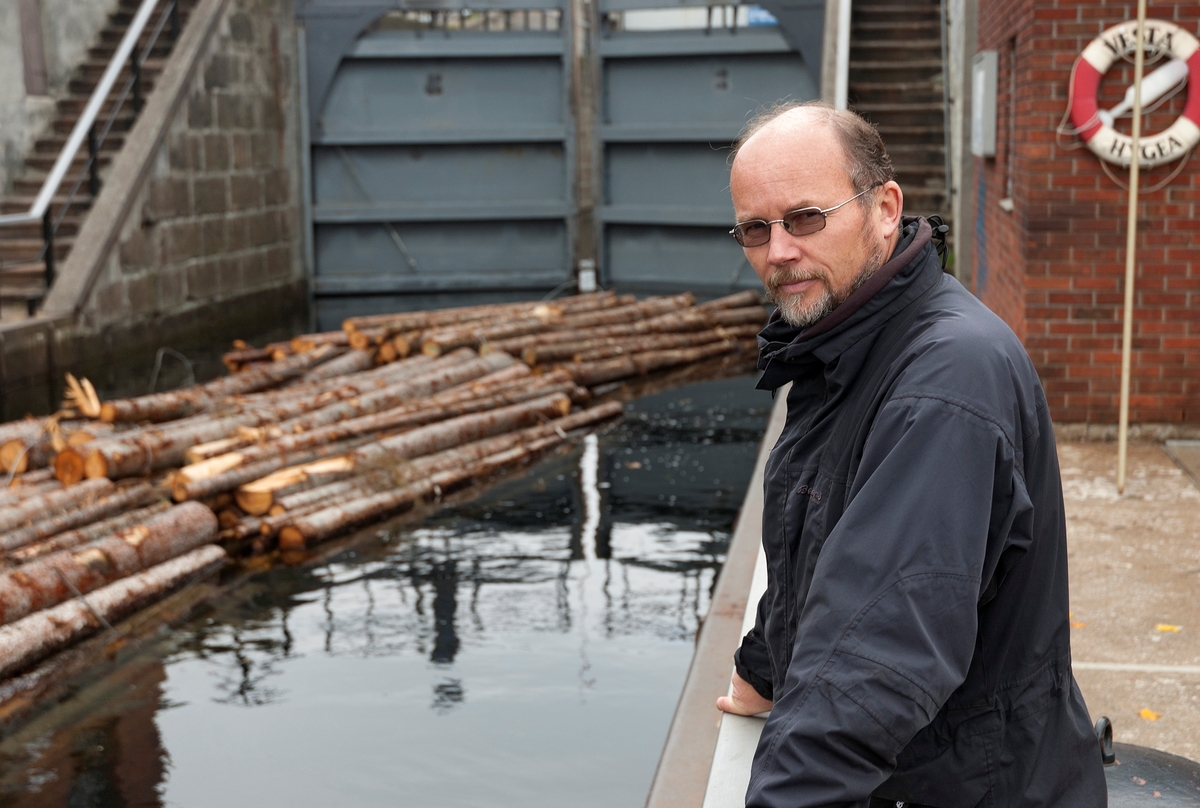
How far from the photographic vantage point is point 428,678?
5164 millimetres

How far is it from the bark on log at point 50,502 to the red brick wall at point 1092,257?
194 inches

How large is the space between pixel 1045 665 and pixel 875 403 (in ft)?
1.48

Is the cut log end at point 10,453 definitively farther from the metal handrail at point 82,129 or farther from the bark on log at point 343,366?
the metal handrail at point 82,129

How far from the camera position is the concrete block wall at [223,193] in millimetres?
13031

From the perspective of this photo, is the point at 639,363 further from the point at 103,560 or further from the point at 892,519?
the point at 892,519

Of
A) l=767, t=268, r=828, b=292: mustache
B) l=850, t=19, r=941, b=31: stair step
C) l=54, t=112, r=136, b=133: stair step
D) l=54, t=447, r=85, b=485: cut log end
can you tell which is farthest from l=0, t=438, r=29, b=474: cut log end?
l=850, t=19, r=941, b=31: stair step

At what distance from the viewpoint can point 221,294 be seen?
14.9 meters

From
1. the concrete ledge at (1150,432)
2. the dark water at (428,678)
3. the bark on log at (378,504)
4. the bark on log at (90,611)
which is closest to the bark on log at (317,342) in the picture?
the bark on log at (378,504)

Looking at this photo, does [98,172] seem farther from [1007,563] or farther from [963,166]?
[1007,563]

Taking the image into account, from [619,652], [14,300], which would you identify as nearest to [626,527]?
[619,652]

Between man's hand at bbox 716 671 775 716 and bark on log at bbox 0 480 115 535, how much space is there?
4.43m

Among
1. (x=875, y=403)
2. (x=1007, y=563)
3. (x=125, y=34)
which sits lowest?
(x=1007, y=563)

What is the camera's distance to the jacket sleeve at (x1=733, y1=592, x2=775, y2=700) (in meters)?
2.64

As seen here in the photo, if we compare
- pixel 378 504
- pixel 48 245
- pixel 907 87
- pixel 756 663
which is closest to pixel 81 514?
pixel 378 504
